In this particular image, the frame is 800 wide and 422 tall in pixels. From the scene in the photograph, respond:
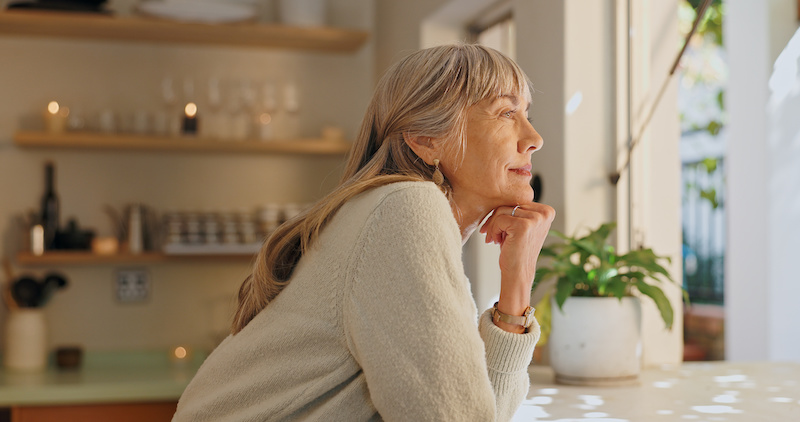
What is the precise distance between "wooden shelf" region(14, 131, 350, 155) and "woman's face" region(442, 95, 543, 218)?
82.4 inches

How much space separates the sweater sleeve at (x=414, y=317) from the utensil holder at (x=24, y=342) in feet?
8.04

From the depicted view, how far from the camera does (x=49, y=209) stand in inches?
124

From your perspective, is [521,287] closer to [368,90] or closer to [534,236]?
[534,236]

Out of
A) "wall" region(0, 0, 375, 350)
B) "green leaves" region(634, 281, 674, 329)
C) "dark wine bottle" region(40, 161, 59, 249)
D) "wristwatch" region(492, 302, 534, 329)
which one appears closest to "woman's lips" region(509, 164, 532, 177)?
"wristwatch" region(492, 302, 534, 329)

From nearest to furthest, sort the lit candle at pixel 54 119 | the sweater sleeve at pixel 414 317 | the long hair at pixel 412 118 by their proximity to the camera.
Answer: the sweater sleeve at pixel 414 317
the long hair at pixel 412 118
the lit candle at pixel 54 119

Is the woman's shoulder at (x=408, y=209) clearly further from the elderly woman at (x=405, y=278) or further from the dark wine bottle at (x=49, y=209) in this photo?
the dark wine bottle at (x=49, y=209)

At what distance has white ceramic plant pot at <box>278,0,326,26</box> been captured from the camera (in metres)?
3.22

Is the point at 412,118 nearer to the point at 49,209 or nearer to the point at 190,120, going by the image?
the point at 190,120

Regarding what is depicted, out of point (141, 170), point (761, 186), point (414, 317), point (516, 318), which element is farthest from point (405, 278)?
point (141, 170)

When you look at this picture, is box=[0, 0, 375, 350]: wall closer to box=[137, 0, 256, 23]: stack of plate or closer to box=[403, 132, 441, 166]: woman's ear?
box=[137, 0, 256, 23]: stack of plate

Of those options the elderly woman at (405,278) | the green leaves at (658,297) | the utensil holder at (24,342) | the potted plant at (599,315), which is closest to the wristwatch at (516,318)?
the elderly woman at (405,278)

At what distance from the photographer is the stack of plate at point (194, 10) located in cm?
302

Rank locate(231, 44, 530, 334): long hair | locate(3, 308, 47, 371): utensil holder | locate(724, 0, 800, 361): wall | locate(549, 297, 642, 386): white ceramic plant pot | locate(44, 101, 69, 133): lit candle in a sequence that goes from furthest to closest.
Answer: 1. locate(44, 101, 69, 133): lit candle
2. locate(3, 308, 47, 371): utensil holder
3. locate(724, 0, 800, 361): wall
4. locate(549, 297, 642, 386): white ceramic plant pot
5. locate(231, 44, 530, 334): long hair

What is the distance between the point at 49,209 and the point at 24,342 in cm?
54
